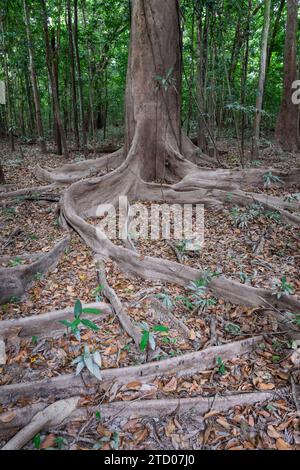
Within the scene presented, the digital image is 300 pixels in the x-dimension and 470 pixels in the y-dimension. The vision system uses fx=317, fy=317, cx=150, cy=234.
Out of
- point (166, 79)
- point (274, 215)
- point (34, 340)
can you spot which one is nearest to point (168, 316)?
point (34, 340)

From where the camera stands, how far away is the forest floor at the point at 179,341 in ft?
6.59

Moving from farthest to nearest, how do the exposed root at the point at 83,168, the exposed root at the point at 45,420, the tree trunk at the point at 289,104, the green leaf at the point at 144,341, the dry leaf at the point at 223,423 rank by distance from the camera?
the tree trunk at the point at 289,104 < the exposed root at the point at 83,168 < the green leaf at the point at 144,341 < the dry leaf at the point at 223,423 < the exposed root at the point at 45,420

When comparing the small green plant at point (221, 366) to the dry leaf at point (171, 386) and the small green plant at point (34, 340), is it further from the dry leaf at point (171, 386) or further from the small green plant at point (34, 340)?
the small green plant at point (34, 340)

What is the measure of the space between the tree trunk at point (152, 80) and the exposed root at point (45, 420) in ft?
14.0

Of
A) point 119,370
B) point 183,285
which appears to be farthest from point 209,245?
point 119,370

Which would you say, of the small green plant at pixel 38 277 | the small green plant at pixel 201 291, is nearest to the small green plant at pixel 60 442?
the small green plant at pixel 201 291

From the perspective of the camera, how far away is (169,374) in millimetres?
2420

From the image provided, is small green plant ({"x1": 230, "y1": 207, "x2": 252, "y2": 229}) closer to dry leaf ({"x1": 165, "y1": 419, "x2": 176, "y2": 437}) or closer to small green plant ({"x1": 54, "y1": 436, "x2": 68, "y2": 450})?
dry leaf ({"x1": 165, "y1": 419, "x2": 176, "y2": 437})

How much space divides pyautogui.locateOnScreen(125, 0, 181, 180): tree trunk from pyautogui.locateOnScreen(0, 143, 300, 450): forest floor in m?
1.86

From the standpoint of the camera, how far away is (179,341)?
109 inches

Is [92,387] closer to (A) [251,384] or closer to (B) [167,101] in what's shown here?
(A) [251,384]

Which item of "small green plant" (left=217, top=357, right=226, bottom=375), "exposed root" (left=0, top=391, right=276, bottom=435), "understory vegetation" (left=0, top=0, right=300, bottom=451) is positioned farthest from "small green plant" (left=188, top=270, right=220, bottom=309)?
"exposed root" (left=0, top=391, right=276, bottom=435)

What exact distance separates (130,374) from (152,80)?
16.5ft

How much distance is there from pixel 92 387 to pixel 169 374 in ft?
1.91
